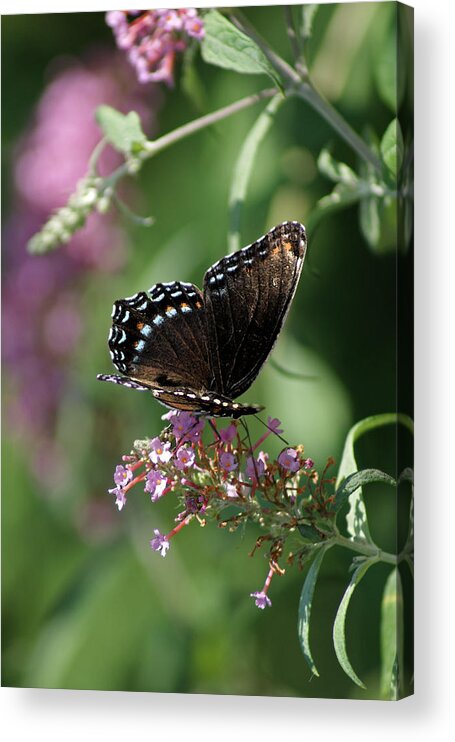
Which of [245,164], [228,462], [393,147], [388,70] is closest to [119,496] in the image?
[228,462]

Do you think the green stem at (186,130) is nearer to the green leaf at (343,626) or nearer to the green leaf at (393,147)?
the green leaf at (393,147)

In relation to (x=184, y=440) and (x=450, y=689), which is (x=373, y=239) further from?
(x=450, y=689)

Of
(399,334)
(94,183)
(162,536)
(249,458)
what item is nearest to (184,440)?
(249,458)

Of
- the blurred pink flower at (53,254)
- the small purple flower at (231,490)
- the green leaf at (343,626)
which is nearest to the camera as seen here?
the small purple flower at (231,490)

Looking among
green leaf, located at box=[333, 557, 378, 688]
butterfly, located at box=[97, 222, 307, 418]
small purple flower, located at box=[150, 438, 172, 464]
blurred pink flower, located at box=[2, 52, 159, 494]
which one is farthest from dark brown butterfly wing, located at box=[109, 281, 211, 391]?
green leaf, located at box=[333, 557, 378, 688]

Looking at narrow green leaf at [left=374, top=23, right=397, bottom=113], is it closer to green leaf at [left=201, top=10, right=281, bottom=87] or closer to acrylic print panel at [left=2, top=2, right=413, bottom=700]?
acrylic print panel at [left=2, top=2, right=413, bottom=700]

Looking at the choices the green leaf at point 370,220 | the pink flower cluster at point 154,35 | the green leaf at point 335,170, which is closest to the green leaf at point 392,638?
the green leaf at point 370,220

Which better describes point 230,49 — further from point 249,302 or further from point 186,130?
point 249,302
